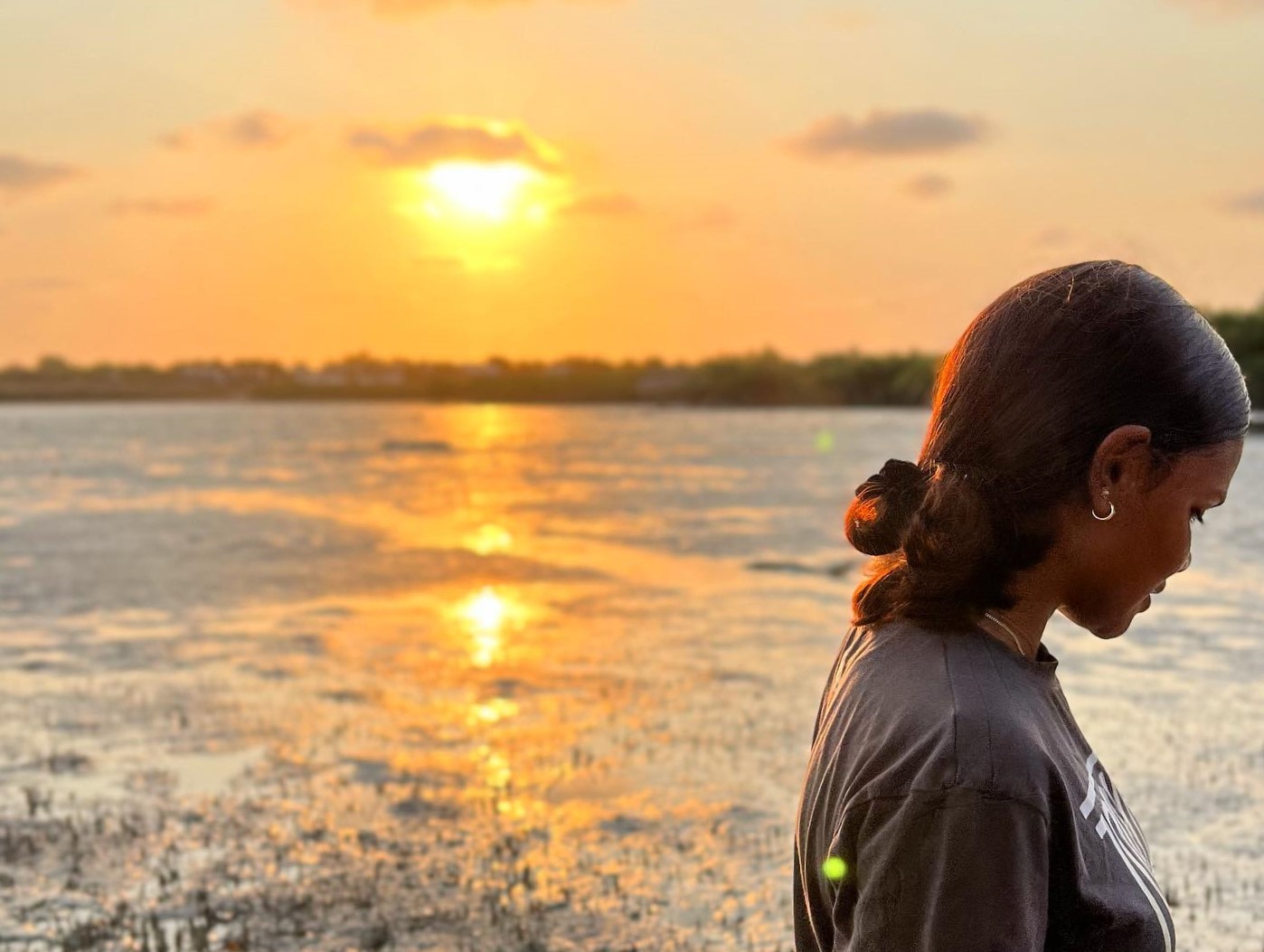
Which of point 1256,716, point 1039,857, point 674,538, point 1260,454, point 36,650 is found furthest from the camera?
point 1260,454

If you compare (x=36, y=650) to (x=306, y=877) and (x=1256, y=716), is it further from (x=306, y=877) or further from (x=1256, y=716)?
(x=1256, y=716)

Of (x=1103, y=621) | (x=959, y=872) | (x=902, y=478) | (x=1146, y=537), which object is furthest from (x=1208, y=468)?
(x=959, y=872)

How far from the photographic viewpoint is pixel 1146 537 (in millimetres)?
2049

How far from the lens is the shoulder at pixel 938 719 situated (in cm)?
176

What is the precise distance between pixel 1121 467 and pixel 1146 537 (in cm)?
16

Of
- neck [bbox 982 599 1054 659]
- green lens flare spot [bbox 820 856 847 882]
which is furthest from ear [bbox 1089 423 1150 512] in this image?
green lens flare spot [bbox 820 856 847 882]

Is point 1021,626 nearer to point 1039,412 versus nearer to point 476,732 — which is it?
point 1039,412

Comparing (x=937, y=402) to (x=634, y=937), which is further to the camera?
(x=634, y=937)

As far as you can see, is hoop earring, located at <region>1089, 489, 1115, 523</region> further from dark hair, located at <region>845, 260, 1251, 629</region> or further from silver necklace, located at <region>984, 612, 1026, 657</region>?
silver necklace, located at <region>984, 612, 1026, 657</region>

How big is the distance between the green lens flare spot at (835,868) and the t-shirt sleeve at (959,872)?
0.09 m

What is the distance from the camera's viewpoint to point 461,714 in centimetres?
1236

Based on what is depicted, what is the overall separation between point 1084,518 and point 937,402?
276mm

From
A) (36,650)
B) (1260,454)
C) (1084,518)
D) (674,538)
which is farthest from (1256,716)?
(1260,454)

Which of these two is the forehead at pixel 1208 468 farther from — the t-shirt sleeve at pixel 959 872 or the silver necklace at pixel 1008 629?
the t-shirt sleeve at pixel 959 872
